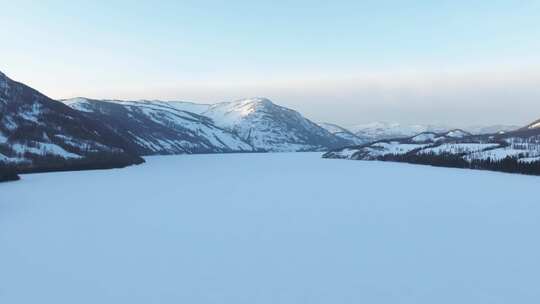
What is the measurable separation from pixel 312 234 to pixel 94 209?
29875 mm

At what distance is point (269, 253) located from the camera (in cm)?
3038

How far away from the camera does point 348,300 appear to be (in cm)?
2077

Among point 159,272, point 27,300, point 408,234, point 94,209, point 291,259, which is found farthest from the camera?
point 94,209

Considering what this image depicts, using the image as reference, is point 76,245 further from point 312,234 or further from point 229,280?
point 312,234

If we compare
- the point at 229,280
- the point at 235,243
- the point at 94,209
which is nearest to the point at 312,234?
the point at 235,243

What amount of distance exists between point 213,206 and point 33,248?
26.8m

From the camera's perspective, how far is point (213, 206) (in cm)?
5675

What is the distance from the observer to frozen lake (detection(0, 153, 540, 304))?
21.9 metres

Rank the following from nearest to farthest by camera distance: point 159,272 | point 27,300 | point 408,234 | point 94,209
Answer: point 27,300
point 159,272
point 408,234
point 94,209

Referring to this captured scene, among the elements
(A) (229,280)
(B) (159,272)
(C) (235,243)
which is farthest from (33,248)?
(A) (229,280)

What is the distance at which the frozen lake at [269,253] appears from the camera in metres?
21.9

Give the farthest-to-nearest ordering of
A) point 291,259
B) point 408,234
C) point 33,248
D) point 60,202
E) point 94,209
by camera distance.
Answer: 1. point 60,202
2. point 94,209
3. point 408,234
4. point 33,248
5. point 291,259

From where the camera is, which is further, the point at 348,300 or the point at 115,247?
the point at 115,247

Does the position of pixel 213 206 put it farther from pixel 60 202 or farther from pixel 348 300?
pixel 348 300
